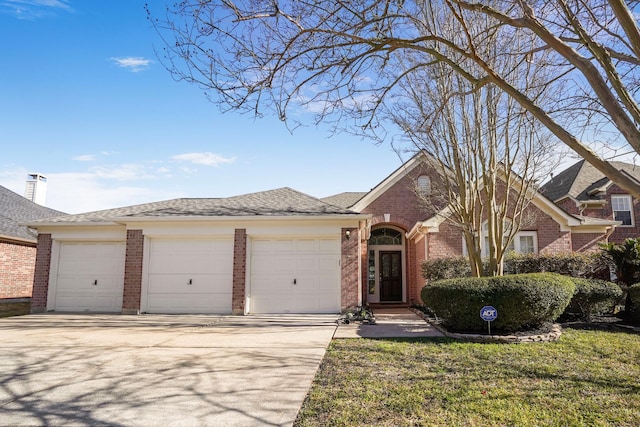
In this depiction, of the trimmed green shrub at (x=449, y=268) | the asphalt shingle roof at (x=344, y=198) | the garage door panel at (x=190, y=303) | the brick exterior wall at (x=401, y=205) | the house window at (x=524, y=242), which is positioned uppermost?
the asphalt shingle roof at (x=344, y=198)

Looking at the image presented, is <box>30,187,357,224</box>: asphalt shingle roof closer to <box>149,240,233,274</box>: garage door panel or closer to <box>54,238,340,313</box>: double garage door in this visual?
<box>54,238,340,313</box>: double garage door

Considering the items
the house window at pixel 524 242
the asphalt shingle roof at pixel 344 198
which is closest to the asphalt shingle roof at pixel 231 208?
the asphalt shingle roof at pixel 344 198

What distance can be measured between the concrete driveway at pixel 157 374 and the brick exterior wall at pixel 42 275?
388cm

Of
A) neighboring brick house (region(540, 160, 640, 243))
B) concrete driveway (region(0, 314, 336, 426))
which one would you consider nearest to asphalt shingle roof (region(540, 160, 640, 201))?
neighboring brick house (region(540, 160, 640, 243))

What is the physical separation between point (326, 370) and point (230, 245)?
7.49 m

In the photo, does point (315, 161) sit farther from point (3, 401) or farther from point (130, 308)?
point (3, 401)

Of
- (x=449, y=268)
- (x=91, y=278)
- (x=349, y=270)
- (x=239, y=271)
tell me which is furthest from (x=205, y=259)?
(x=449, y=268)

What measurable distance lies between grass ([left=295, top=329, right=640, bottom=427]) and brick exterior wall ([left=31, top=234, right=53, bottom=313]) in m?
10.6

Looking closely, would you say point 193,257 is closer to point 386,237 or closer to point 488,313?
point 488,313

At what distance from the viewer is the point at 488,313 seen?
7480mm

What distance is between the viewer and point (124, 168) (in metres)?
15.1

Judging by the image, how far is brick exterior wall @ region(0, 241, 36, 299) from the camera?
55.4 ft

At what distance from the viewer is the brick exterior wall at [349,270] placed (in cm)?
1191

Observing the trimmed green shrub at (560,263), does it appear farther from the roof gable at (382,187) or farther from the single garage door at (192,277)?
the single garage door at (192,277)
